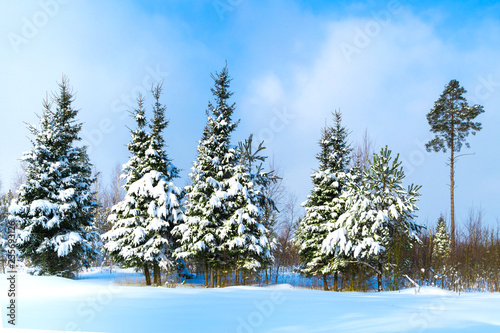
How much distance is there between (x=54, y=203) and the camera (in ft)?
54.4

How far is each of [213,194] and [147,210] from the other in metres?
3.86

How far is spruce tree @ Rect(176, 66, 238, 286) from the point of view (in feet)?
55.4

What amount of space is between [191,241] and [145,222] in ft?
9.35

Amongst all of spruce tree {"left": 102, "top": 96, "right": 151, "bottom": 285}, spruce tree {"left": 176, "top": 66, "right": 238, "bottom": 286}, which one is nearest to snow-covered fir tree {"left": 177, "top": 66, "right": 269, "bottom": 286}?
spruce tree {"left": 176, "top": 66, "right": 238, "bottom": 286}

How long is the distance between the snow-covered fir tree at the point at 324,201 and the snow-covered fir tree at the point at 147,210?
8.43 metres

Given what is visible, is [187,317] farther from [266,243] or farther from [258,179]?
[258,179]

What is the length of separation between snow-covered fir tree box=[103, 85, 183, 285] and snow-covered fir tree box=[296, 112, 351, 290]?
8431mm

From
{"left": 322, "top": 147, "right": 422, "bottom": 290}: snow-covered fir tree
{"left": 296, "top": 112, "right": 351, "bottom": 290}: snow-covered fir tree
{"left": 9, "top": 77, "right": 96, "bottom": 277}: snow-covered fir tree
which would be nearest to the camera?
{"left": 322, "top": 147, "right": 422, "bottom": 290}: snow-covered fir tree

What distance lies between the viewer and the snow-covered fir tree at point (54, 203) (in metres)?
16.3

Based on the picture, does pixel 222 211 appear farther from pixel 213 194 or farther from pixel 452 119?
pixel 452 119

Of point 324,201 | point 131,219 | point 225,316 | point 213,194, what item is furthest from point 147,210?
point 225,316

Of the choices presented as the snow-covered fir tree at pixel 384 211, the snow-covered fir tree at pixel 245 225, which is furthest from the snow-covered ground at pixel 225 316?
the snow-covered fir tree at pixel 245 225

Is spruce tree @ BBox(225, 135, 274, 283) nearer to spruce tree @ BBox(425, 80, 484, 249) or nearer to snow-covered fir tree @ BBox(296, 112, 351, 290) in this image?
snow-covered fir tree @ BBox(296, 112, 351, 290)

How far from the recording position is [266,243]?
16.6m
